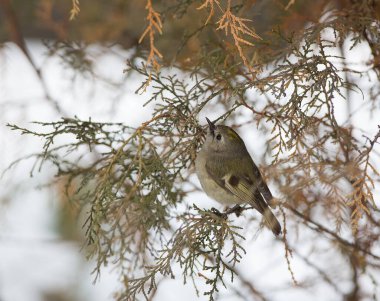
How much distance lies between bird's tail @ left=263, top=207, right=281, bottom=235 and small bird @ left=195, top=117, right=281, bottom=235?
79 mm

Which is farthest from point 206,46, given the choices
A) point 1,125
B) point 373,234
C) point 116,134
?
point 1,125

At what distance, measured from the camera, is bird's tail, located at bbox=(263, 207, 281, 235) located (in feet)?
7.03

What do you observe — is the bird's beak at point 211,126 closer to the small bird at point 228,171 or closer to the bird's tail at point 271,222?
the small bird at point 228,171

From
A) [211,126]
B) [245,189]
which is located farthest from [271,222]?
[211,126]

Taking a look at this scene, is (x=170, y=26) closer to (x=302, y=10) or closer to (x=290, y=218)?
(x=302, y=10)

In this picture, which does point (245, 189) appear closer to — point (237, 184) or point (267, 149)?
point (237, 184)

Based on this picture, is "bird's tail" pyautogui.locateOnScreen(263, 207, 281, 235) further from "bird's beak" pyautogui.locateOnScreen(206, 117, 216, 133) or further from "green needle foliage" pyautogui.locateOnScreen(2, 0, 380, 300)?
"bird's beak" pyautogui.locateOnScreen(206, 117, 216, 133)

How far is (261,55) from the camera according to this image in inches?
79.5

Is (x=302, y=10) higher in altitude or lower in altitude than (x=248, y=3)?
higher

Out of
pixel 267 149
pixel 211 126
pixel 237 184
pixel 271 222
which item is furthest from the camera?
pixel 237 184

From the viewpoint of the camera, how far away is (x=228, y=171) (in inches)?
102

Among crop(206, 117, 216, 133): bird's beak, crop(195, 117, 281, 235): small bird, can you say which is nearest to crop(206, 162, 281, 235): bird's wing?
crop(195, 117, 281, 235): small bird

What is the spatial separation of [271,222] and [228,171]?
18.7 inches

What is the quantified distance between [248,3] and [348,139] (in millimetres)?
732
